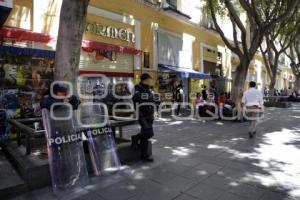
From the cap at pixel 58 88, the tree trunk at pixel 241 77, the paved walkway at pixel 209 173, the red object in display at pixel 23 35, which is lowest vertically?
the paved walkway at pixel 209 173

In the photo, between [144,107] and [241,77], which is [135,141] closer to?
[144,107]

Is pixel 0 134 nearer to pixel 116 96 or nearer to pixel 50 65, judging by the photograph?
pixel 50 65

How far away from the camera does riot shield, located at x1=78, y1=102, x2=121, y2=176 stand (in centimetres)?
495

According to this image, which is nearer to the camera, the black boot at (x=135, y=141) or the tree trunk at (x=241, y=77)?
the black boot at (x=135, y=141)

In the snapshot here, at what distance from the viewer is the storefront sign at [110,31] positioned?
10773 millimetres

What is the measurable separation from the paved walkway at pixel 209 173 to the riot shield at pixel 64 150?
7.9 inches

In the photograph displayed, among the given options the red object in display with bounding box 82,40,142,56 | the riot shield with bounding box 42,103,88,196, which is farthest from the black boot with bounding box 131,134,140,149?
the red object in display with bounding box 82,40,142,56

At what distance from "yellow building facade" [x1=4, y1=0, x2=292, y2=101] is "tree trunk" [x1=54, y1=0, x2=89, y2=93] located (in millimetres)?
4254

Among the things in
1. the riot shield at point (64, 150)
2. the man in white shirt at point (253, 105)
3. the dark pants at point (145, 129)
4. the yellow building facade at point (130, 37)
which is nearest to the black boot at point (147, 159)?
the dark pants at point (145, 129)

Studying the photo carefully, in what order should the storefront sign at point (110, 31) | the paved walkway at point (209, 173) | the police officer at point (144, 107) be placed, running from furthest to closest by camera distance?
the storefront sign at point (110, 31), the police officer at point (144, 107), the paved walkway at point (209, 173)

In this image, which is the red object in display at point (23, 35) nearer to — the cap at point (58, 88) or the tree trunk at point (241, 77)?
the cap at point (58, 88)

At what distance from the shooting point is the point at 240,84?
12.9 metres

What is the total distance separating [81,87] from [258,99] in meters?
6.10

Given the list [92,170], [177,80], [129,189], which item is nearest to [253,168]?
[129,189]
